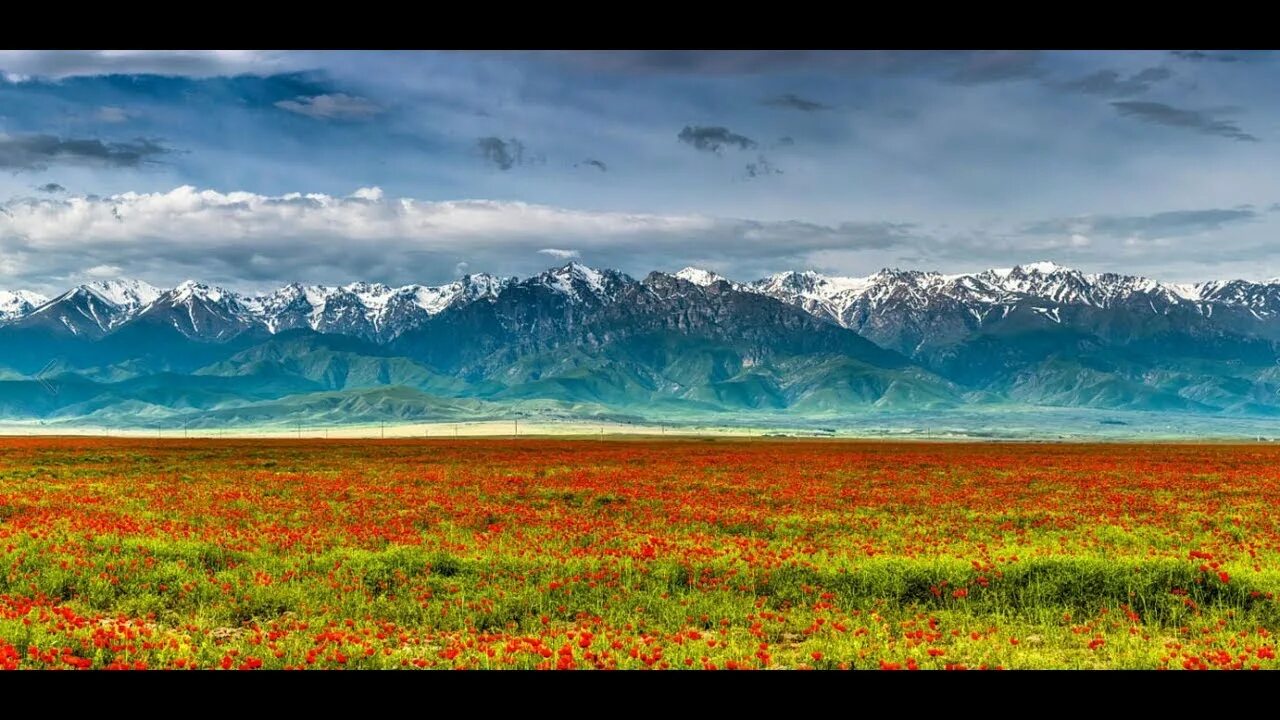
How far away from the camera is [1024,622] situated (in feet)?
60.5

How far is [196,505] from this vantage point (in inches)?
1432

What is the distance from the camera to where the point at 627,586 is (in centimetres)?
1989

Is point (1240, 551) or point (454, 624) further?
point (1240, 551)

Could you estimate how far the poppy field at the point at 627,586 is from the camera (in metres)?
15.1

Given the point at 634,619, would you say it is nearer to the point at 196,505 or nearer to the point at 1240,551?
the point at 1240,551

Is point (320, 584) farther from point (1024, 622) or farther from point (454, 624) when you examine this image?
point (1024, 622)

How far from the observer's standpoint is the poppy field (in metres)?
15.1

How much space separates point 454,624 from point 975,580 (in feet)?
36.1

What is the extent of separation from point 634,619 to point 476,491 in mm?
28343
